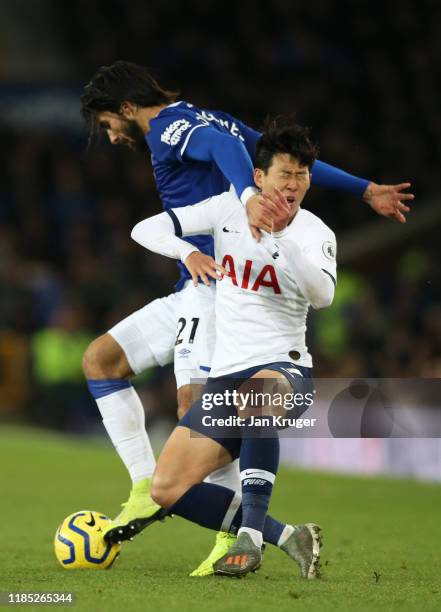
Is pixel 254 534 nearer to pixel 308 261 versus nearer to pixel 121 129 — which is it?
pixel 308 261

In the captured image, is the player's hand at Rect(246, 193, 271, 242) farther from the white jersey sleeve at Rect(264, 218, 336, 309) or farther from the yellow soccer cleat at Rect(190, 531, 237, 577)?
the yellow soccer cleat at Rect(190, 531, 237, 577)

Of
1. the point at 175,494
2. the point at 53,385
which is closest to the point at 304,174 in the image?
the point at 175,494

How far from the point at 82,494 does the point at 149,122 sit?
4082 millimetres

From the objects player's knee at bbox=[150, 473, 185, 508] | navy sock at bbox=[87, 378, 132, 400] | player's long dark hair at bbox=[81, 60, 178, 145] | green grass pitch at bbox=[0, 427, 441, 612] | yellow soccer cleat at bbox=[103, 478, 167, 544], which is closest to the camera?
green grass pitch at bbox=[0, 427, 441, 612]

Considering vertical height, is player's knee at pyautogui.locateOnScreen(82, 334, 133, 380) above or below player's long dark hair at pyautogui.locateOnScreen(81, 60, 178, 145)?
below

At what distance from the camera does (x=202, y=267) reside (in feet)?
16.2

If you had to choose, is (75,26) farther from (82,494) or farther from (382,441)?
(82,494)

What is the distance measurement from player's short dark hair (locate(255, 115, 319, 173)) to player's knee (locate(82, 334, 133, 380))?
116 cm

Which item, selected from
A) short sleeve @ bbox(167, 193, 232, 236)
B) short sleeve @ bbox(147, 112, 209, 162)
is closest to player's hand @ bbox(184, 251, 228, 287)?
short sleeve @ bbox(167, 193, 232, 236)

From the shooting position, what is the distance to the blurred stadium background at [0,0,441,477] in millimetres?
14102

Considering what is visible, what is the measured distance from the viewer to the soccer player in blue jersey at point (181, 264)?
17.9 ft

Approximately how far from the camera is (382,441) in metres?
11.2

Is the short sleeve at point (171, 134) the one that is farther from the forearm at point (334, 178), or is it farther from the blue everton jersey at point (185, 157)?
the forearm at point (334, 178)

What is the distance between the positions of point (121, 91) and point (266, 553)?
2263 millimetres
